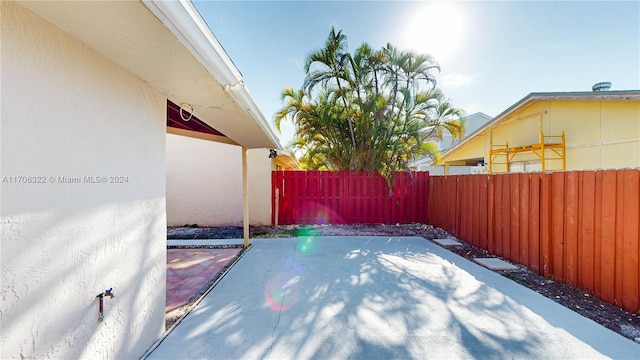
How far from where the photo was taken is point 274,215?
8945mm

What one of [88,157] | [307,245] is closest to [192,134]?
[88,157]

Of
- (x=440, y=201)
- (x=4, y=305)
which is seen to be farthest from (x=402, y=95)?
(x=4, y=305)

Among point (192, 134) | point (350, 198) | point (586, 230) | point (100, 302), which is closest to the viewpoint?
point (100, 302)

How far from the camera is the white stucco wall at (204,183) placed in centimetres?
892

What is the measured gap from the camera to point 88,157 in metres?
1.80

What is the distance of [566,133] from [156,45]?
12.5 meters

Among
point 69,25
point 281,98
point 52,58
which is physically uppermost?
point 281,98

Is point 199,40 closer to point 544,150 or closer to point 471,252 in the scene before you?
point 471,252

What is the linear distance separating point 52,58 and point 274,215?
7.70m

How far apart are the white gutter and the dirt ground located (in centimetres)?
483

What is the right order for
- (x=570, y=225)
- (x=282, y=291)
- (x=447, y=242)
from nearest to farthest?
1. (x=282, y=291)
2. (x=570, y=225)
3. (x=447, y=242)

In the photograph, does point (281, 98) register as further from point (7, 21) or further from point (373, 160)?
point (7, 21)

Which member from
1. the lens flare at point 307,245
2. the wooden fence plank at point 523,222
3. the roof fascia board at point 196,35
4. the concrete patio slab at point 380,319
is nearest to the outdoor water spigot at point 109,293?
the concrete patio slab at point 380,319

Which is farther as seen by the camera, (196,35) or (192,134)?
(192,134)
